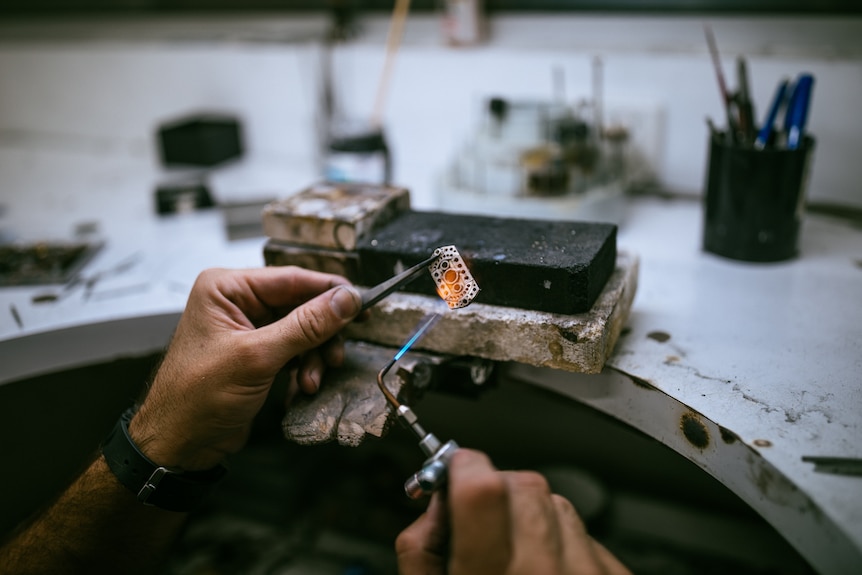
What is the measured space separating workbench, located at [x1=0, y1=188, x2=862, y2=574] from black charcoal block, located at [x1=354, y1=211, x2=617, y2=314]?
10cm

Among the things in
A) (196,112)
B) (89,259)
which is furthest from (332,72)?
(89,259)

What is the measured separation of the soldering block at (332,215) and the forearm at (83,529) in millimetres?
371

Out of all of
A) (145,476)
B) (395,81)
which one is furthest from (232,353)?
(395,81)

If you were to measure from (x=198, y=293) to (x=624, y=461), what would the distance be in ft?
3.26

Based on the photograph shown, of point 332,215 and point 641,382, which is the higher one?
point 332,215

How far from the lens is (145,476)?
2.77ft

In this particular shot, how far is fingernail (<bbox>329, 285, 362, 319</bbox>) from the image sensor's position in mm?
783

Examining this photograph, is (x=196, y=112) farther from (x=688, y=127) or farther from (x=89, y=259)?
(x=688, y=127)

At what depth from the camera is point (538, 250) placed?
0.82 metres

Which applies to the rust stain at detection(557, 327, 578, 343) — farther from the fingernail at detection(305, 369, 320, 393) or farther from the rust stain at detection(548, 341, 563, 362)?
the fingernail at detection(305, 369, 320, 393)

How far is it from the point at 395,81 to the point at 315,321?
0.94 m

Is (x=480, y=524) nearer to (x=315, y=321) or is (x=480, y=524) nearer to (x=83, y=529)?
(x=315, y=321)

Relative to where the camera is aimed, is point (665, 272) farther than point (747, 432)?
Yes

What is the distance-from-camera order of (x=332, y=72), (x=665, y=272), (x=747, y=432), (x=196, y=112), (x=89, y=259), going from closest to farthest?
1. (x=747, y=432)
2. (x=665, y=272)
3. (x=89, y=259)
4. (x=332, y=72)
5. (x=196, y=112)
